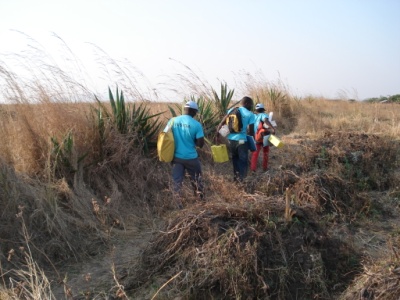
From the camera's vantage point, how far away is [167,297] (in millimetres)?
3602

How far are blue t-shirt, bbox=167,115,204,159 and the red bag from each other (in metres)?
2.27

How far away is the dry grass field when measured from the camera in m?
3.59

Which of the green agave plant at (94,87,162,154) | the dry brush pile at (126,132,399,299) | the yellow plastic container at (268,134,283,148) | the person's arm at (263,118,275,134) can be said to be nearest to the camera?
the dry brush pile at (126,132,399,299)

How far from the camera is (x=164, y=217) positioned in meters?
5.80

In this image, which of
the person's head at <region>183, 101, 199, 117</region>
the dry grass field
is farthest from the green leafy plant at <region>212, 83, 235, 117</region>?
the person's head at <region>183, 101, 199, 117</region>

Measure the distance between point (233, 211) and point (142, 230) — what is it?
1.96 m

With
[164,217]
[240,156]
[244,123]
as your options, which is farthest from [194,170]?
[244,123]

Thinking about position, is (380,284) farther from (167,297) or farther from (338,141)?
(338,141)

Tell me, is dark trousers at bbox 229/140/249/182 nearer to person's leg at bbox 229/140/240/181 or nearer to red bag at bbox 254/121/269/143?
person's leg at bbox 229/140/240/181

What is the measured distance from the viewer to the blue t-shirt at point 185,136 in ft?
19.8

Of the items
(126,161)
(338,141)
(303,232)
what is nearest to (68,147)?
(126,161)

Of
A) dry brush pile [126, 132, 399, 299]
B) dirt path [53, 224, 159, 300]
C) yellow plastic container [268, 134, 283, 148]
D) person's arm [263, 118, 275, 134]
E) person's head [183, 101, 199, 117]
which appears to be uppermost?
person's head [183, 101, 199, 117]

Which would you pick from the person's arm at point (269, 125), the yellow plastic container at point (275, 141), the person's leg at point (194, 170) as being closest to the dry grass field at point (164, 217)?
the person's leg at point (194, 170)

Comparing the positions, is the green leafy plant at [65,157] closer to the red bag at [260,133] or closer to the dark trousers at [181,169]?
the dark trousers at [181,169]
